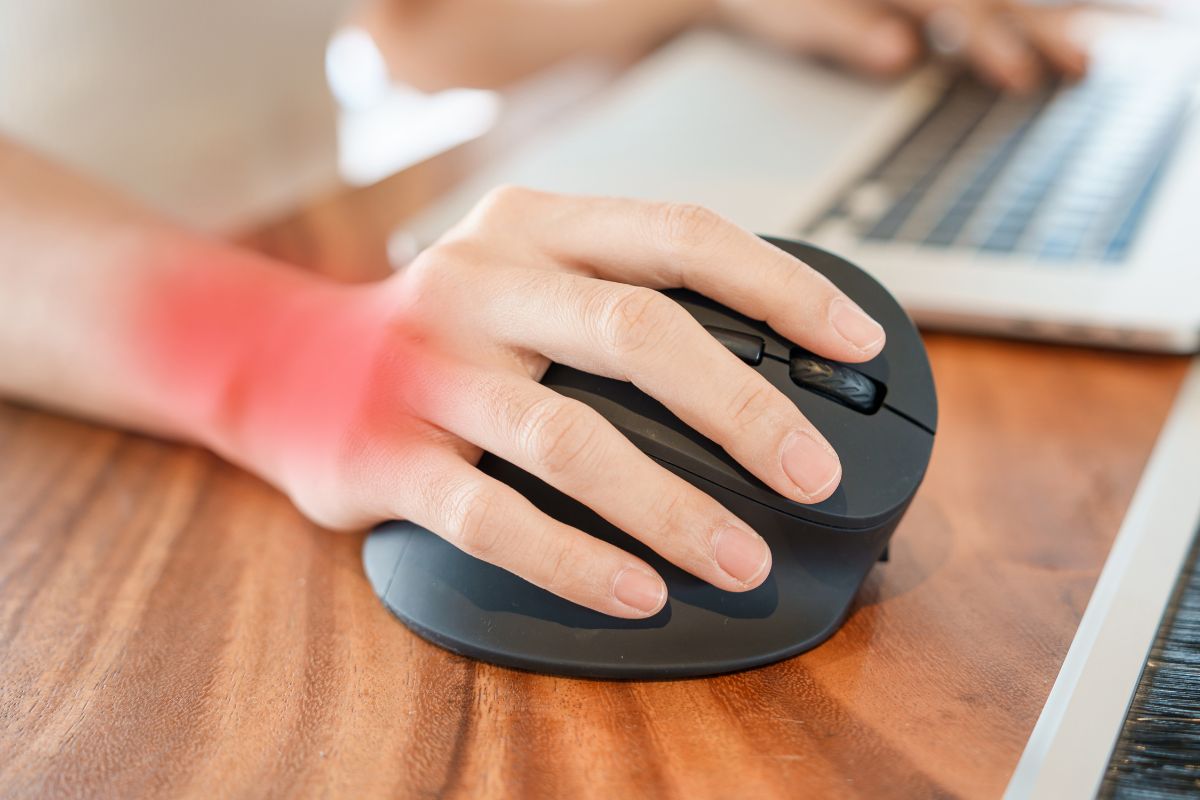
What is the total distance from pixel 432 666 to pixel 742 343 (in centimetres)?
17

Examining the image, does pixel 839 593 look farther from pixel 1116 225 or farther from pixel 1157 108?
pixel 1157 108

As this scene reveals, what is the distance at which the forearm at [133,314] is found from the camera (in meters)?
0.49

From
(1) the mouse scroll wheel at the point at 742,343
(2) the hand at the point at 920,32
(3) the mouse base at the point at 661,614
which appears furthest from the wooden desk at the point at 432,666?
(2) the hand at the point at 920,32

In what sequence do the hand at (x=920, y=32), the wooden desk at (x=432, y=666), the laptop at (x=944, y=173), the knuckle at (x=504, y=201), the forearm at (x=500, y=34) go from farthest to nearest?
the forearm at (x=500, y=34) → the hand at (x=920, y=32) → the laptop at (x=944, y=173) → the knuckle at (x=504, y=201) → the wooden desk at (x=432, y=666)

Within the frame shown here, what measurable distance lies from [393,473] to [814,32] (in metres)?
0.73

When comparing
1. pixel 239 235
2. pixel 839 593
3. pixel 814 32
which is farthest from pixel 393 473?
pixel 814 32

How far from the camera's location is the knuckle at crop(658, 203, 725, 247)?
38 cm

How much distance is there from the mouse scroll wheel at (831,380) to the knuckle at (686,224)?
6 cm

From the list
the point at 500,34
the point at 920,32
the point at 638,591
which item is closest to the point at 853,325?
the point at 638,591

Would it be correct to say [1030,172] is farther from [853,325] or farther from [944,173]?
[853,325]

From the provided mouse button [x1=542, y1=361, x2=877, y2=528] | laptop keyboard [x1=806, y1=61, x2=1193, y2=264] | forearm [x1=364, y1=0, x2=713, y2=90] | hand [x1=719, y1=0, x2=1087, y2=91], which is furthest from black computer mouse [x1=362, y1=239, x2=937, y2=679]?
forearm [x1=364, y1=0, x2=713, y2=90]

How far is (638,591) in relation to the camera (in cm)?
35

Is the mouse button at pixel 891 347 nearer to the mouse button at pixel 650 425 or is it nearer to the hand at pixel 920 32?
the mouse button at pixel 650 425

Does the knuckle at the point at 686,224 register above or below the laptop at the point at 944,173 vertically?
above
